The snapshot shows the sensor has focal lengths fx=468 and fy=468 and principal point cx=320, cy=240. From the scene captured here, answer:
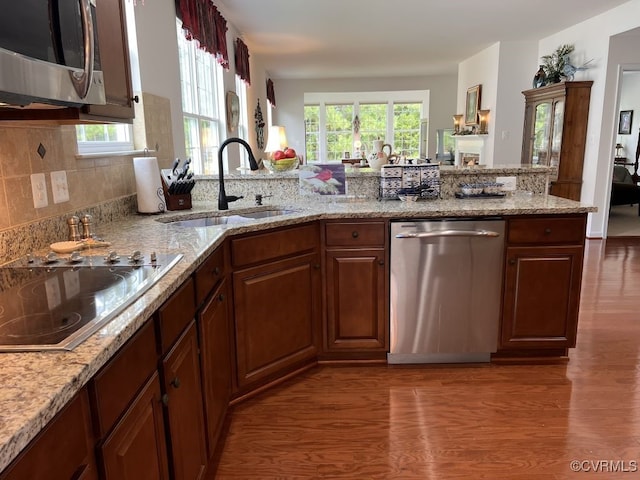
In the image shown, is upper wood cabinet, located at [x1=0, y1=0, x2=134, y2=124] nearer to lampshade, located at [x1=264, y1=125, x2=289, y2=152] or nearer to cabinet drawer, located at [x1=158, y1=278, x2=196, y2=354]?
cabinet drawer, located at [x1=158, y1=278, x2=196, y2=354]

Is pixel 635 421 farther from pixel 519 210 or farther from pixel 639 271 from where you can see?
pixel 639 271

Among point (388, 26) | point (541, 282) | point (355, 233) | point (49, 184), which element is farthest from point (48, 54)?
point (388, 26)

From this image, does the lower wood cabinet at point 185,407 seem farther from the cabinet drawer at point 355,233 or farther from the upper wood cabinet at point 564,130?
the upper wood cabinet at point 564,130

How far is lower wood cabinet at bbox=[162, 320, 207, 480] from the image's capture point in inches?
50.4

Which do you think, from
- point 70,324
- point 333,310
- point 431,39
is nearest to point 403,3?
point 431,39

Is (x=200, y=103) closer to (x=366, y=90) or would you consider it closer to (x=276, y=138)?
(x=276, y=138)

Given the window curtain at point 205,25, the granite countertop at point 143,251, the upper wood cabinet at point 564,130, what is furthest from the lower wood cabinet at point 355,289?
the upper wood cabinet at point 564,130

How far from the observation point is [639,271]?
422cm

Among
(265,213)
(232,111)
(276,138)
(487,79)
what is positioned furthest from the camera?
(276,138)

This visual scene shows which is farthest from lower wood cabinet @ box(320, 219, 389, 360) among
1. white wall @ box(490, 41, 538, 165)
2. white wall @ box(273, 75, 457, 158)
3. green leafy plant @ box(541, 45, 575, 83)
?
white wall @ box(273, 75, 457, 158)

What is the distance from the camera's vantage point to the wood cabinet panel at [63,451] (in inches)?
25.9

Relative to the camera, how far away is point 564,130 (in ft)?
18.3

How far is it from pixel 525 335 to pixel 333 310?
1.06m

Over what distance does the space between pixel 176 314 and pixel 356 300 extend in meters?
1.32
